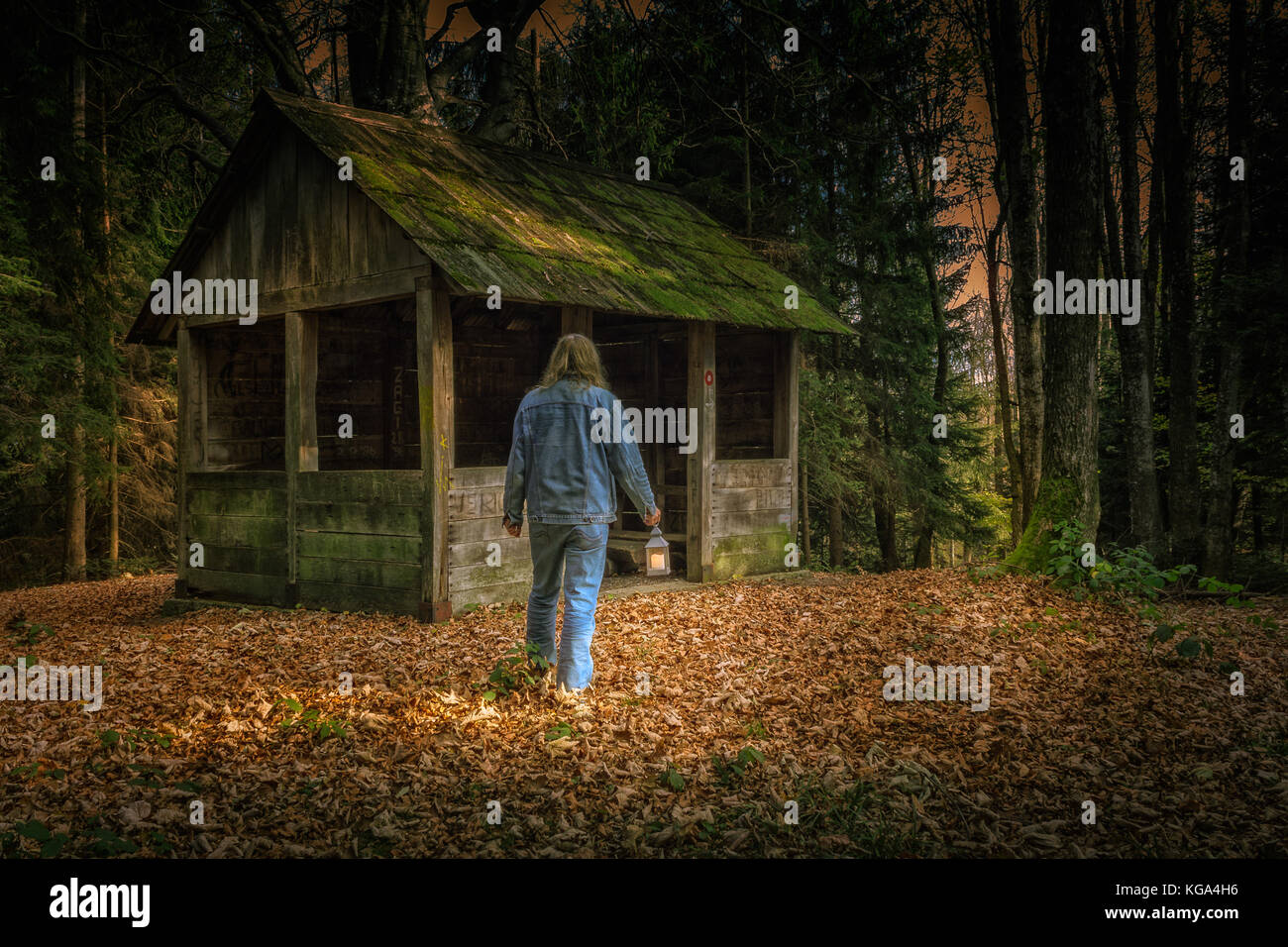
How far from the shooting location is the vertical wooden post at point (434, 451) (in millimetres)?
9000

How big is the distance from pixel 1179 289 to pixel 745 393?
7025mm

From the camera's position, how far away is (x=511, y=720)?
5.69m

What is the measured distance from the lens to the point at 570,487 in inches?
236

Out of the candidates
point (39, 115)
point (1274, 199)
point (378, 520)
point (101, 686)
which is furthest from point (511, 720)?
point (1274, 199)

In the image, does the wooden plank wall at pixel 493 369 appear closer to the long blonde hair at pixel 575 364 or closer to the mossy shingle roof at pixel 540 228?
the mossy shingle roof at pixel 540 228

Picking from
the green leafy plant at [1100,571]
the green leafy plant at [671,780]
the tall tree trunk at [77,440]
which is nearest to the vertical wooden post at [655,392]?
the green leafy plant at [1100,571]

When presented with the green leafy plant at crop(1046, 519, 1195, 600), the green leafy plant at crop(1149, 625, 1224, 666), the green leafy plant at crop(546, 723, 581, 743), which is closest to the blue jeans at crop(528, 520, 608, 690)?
the green leafy plant at crop(546, 723, 581, 743)

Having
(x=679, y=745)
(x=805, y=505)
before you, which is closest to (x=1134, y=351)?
(x=805, y=505)

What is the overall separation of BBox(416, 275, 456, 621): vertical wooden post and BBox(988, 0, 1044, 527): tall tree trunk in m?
7.62

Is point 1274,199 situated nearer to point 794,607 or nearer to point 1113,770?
point 794,607

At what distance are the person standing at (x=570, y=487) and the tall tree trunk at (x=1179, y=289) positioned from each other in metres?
11.5

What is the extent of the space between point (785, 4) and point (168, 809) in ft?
55.9
